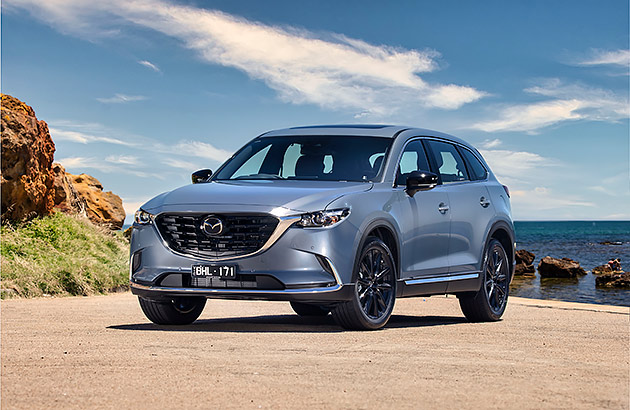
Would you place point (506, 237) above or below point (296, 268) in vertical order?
above

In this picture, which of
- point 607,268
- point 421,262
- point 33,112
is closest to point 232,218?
point 421,262

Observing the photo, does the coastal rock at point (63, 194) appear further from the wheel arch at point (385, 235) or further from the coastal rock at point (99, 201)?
the wheel arch at point (385, 235)

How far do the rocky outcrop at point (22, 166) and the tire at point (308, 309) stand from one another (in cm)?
815

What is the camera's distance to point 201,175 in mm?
9406

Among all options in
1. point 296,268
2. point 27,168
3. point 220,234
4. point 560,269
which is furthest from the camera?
point 560,269

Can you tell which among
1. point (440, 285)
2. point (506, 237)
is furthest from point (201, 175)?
point (506, 237)

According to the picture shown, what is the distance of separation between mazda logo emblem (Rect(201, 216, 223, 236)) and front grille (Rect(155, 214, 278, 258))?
0.03 metres

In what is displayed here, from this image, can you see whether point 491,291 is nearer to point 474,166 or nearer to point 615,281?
point 474,166

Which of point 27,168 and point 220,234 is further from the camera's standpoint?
point 27,168

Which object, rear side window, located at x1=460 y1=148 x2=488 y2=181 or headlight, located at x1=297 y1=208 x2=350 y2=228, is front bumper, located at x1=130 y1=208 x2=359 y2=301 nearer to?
headlight, located at x1=297 y1=208 x2=350 y2=228

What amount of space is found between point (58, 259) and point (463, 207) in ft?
29.2

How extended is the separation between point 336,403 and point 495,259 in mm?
6354

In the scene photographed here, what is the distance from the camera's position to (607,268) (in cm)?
4288

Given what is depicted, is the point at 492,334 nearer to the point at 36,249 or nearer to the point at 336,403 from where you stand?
the point at 336,403
